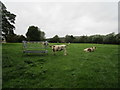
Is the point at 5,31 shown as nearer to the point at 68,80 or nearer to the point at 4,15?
the point at 4,15

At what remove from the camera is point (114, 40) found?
42.0m

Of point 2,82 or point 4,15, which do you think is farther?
point 4,15

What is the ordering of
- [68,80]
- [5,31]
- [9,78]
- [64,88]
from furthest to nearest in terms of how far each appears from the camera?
[5,31] → [9,78] → [68,80] → [64,88]

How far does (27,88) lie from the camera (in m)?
3.18

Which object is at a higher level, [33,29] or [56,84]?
[33,29]

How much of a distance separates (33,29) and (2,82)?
46671 millimetres

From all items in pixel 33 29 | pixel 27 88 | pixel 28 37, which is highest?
pixel 33 29

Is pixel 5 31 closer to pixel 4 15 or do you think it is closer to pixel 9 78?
pixel 4 15

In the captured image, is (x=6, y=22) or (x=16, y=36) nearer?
(x=6, y=22)

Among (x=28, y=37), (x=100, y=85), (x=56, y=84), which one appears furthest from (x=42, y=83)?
(x=28, y=37)

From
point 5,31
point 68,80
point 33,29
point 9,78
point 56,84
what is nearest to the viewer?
point 56,84

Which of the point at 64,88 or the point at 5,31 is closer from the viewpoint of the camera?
the point at 64,88

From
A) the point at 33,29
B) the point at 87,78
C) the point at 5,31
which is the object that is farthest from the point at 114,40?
the point at 87,78

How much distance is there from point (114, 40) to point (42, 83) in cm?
4486
